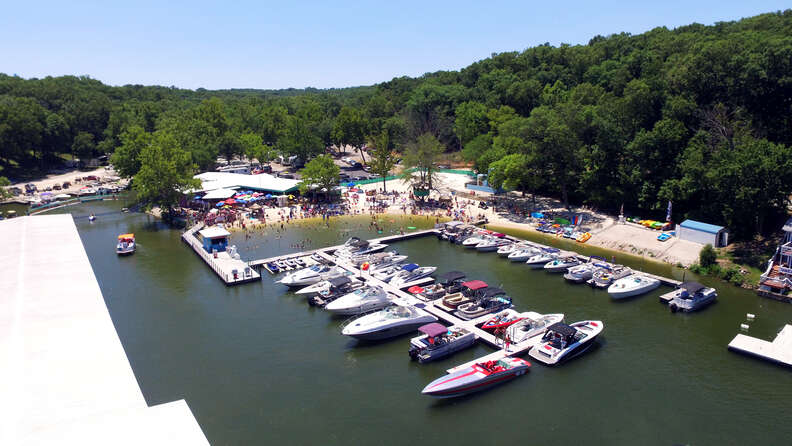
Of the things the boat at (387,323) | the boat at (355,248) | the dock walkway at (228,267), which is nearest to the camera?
the boat at (387,323)

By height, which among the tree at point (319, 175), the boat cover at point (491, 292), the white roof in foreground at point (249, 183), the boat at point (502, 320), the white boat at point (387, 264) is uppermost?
the tree at point (319, 175)

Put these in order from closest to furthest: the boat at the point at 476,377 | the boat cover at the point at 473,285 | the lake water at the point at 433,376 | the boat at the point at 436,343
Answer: the lake water at the point at 433,376
the boat at the point at 476,377
the boat at the point at 436,343
the boat cover at the point at 473,285

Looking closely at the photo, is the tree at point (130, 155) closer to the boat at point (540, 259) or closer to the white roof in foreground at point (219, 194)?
the white roof in foreground at point (219, 194)

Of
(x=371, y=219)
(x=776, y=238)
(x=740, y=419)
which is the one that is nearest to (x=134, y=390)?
(x=740, y=419)

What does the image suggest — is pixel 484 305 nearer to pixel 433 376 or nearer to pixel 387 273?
pixel 433 376

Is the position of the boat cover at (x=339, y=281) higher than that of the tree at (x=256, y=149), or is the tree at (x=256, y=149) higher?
the tree at (x=256, y=149)

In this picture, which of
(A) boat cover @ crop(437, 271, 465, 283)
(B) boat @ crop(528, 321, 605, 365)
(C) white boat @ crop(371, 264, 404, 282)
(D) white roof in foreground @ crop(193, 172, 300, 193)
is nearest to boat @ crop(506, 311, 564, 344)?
(B) boat @ crop(528, 321, 605, 365)

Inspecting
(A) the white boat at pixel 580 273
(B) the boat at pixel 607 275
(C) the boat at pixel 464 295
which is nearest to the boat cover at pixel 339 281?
(C) the boat at pixel 464 295
